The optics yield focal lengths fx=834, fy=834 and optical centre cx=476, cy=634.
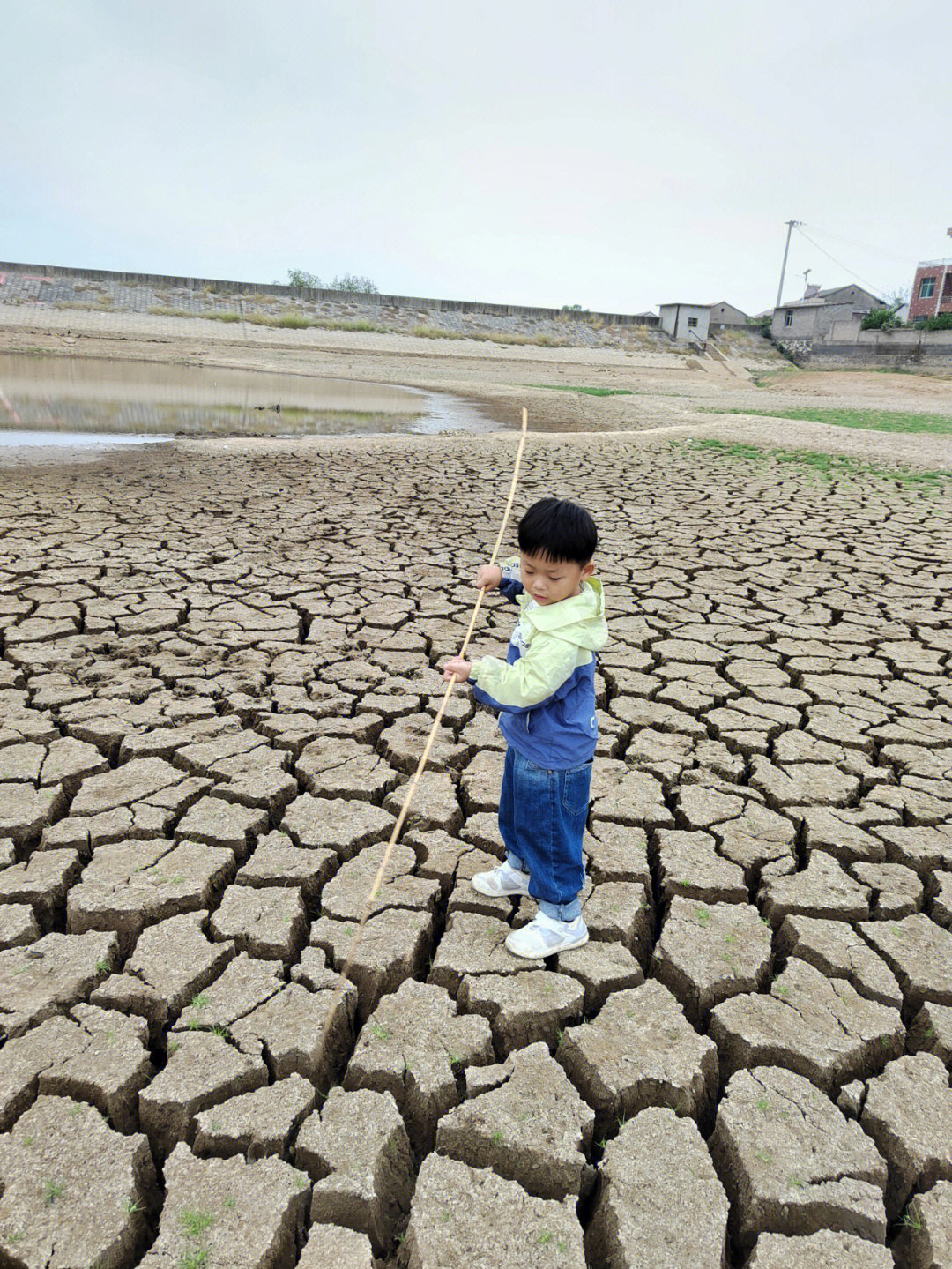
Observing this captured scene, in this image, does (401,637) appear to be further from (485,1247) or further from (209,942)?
(485,1247)

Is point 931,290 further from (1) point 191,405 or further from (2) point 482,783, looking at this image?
(2) point 482,783

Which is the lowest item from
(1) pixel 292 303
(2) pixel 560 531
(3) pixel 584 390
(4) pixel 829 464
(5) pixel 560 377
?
(4) pixel 829 464

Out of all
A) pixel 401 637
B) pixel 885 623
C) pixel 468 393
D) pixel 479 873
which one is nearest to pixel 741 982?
pixel 479 873

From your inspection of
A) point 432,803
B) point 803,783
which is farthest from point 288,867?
point 803,783

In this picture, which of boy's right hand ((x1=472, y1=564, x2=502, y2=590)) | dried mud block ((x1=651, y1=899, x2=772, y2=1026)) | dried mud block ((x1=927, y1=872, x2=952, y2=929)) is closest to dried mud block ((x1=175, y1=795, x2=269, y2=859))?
boy's right hand ((x1=472, y1=564, x2=502, y2=590))

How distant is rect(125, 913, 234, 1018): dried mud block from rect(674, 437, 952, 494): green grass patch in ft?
25.4

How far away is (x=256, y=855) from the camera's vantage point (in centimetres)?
218

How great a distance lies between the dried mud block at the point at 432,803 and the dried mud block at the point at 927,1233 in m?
1.31

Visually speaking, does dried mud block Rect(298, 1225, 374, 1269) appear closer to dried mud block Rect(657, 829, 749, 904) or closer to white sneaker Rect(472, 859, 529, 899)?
white sneaker Rect(472, 859, 529, 899)

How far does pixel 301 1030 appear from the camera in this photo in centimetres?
165

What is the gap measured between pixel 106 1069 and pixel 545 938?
0.91 meters

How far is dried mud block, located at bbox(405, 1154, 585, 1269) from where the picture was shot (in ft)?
4.16

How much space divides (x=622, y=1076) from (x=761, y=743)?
155cm

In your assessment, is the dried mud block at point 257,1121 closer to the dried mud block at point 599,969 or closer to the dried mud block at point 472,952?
the dried mud block at point 472,952
